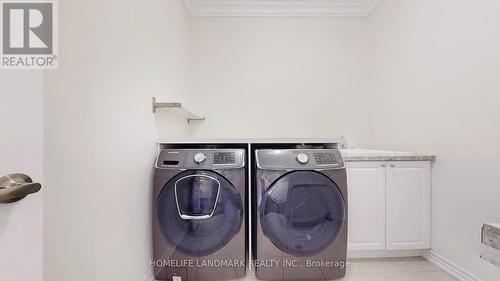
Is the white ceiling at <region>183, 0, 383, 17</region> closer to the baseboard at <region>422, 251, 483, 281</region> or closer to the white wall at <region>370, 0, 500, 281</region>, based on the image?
the white wall at <region>370, 0, 500, 281</region>

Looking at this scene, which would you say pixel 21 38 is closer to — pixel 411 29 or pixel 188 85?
pixel 188 85

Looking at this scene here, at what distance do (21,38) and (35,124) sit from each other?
0.28 m

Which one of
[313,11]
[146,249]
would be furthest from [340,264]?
[313,11]

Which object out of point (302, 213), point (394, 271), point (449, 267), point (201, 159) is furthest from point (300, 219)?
point (449, 267)

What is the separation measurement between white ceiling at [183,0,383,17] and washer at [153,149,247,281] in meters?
2.07

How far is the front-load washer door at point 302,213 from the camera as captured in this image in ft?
5.04

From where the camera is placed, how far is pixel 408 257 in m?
1.95

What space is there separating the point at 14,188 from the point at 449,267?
2426 mm

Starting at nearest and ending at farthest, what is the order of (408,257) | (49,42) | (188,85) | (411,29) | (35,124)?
1. (35,124)
2. (49,42)
3. (408,257)
4. (411,29)
5. (188,85)

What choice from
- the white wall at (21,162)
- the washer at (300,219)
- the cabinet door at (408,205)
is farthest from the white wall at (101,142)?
the cabinet door at (408,205)

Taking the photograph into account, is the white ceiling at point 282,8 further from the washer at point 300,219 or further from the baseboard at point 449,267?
the baseboard at point 449,267

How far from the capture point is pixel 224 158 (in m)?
1.59

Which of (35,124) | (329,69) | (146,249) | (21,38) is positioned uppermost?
(329,69)

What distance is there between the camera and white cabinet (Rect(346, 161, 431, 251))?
6.10 ft
